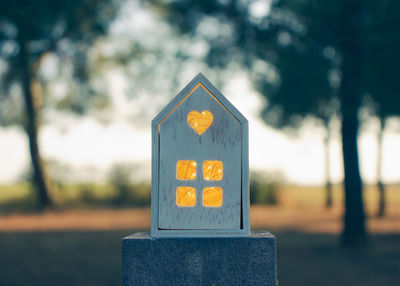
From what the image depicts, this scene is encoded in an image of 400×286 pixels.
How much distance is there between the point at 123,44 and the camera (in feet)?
67.0

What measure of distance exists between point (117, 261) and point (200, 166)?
7019 mm

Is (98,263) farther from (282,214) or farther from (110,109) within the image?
(110,109)

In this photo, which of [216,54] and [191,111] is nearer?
[191,111]

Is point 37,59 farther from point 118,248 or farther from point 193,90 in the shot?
point 193,90

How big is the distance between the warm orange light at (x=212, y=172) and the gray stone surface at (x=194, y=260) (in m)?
0.43

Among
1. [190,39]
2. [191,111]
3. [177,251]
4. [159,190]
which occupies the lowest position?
[177,251]

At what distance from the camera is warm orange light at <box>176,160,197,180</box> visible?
3115 mm

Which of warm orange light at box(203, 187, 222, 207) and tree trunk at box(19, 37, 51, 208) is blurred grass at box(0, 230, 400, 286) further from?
tree trunk at box(19, 37, 51, 208)

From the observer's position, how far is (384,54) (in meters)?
11.3

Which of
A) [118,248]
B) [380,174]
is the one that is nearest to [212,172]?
[118,248]

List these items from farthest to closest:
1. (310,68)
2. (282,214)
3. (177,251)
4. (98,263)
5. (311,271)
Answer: (282,214) < (310,68) < (98,263) < (311,271) < (177,251)

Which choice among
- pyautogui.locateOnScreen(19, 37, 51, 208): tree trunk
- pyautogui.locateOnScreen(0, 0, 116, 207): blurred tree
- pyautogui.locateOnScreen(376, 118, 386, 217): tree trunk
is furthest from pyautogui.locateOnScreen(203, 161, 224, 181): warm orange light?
pyautogui.locateOnScreen(19, 37, 51, 208): tree trunk

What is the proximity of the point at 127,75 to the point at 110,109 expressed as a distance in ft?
10.3

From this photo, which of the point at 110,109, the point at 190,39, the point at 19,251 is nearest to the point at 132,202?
the point at 110,109
